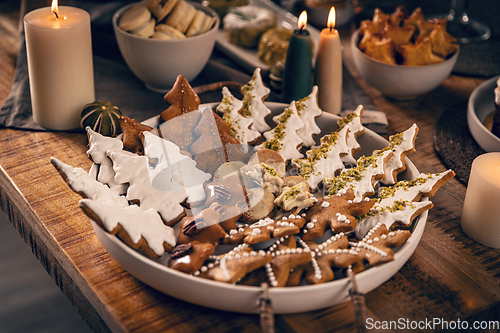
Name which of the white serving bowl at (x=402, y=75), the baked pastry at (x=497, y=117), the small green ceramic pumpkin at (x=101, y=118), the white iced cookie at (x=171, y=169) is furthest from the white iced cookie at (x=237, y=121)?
the baked pastry at (x=497, y=117)

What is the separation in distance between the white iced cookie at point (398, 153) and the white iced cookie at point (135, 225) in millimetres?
381

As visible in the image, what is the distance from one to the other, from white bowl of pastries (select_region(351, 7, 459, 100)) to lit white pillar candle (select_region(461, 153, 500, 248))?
1.21 ft

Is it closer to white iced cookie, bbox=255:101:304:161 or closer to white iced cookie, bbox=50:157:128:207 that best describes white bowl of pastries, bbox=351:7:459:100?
white iced cookie, bbox=255:101:304:161

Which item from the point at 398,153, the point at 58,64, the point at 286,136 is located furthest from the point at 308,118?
the point at 58,64

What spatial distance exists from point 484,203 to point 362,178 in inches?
7.5

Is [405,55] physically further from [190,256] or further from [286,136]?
[190,256]

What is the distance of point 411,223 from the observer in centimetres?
67

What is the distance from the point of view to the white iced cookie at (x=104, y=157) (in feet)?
2.23

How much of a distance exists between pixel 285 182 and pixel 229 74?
516 millimetres

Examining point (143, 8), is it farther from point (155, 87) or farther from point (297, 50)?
point (297, 50)

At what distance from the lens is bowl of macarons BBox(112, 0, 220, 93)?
1.00 metres

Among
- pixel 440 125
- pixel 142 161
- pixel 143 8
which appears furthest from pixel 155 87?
pixel 440 125

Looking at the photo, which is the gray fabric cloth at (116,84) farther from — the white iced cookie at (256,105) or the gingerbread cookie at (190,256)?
the gingerbread cookie at (190,256)

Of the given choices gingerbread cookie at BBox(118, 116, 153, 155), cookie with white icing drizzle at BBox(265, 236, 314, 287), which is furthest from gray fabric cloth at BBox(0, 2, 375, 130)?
cookie with white icing drizzle at BBox(265, 236, 314, 287)
